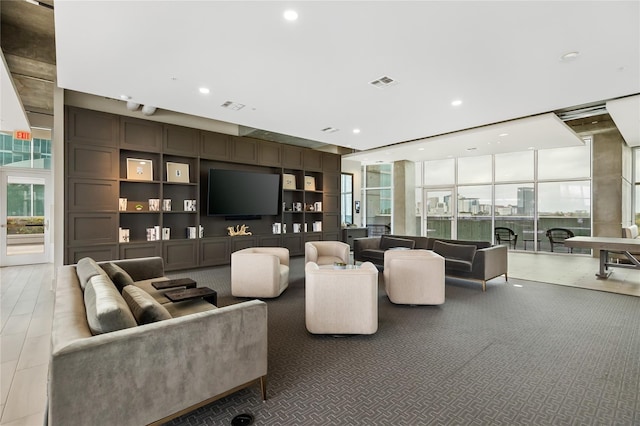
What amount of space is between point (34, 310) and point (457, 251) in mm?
6500

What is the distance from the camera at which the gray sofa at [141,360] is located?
5.09 feet

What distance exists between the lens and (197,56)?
3.79 meters

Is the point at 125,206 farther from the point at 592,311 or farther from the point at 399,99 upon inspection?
the point at 592,311

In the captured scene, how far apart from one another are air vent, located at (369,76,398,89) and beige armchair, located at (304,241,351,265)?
9.35 feet

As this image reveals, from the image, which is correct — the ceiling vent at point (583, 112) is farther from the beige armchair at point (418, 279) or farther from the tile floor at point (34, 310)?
the beige armchair at point (418, 279)

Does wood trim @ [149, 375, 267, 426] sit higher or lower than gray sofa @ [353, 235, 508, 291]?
lower

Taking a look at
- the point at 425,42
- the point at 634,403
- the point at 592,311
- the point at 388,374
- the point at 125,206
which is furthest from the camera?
the point at 125,206

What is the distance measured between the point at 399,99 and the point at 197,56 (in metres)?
3.10

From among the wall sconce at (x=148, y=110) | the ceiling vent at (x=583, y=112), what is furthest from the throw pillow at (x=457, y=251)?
the wall sconce at (x=148, y=110)

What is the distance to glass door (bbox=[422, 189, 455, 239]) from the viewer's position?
11680 mm

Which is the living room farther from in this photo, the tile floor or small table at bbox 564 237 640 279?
small table at bbox 564 237 640 279

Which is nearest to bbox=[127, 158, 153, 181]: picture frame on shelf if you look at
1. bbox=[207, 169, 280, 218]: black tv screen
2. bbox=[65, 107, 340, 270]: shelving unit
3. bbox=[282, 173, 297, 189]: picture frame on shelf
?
bbox=[65, 107, 340, 270]: shelving unit

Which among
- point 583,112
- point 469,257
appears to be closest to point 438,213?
point 583,112

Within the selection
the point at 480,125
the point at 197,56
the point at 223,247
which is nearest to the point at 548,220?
the point at 480,125
